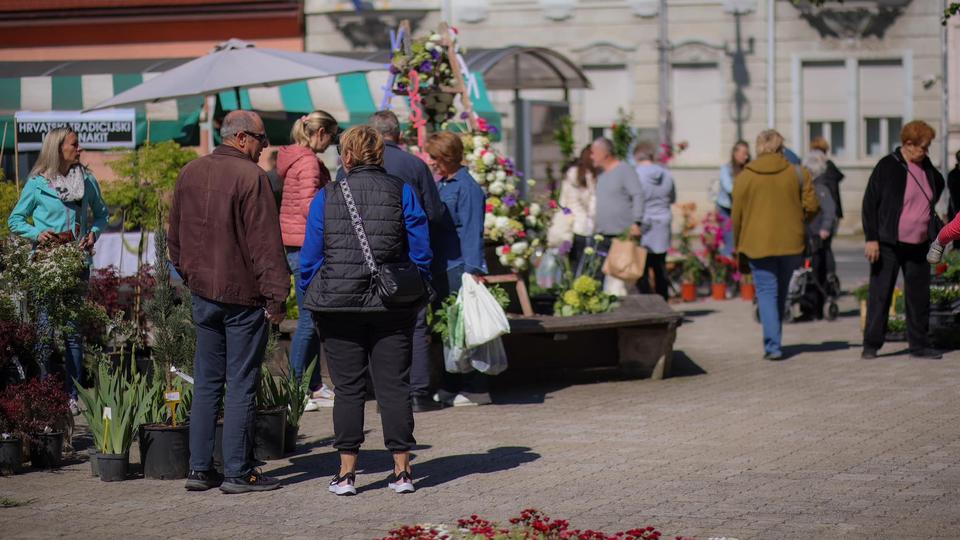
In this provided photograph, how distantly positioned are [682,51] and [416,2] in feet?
19.1

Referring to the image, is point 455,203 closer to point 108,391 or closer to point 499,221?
point 499,221

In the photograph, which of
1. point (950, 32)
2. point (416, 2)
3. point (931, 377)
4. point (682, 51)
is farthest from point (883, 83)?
point (931, 377)

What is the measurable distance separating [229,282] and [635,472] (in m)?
2.29

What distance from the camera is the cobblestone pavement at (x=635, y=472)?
6.74m

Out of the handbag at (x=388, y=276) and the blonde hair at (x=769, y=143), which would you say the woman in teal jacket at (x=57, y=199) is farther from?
the blonde hair at (x=769, y=143)

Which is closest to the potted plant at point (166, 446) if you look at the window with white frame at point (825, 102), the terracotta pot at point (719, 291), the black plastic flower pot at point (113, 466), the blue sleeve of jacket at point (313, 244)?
the black plastic flower pot at point (113, 466)

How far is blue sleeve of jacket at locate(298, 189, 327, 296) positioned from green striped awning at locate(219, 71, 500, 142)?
1102cm

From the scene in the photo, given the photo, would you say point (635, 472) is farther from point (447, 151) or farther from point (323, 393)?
point (323, 393)

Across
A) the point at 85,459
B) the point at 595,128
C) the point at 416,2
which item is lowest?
the point at 85,459

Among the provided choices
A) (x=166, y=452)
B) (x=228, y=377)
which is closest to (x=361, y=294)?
(x=228, y=377)

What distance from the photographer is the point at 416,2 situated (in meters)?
32.5

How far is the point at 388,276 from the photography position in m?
7.28

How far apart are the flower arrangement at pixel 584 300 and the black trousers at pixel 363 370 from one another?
14.2 feet

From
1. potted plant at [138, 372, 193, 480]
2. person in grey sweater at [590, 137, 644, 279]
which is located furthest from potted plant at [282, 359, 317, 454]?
person in grey sweater at [590, 137, 644, 279]
